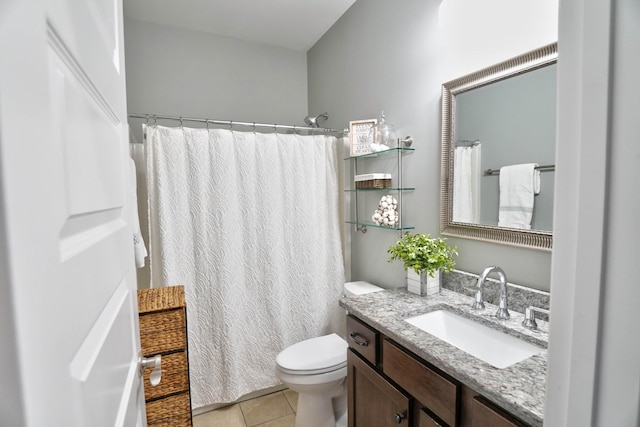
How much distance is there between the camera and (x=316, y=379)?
1.61 m

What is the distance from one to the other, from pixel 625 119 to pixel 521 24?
3.73ft

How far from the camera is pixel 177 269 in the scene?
1831mm

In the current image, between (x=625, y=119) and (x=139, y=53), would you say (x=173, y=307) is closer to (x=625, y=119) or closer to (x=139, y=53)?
(x=625, y=119)

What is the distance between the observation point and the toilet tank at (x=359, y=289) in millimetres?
1930

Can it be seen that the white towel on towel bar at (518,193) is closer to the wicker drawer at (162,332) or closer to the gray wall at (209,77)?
the wicker drawer at (162,332)

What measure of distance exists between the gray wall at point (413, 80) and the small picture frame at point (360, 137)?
0.14 m

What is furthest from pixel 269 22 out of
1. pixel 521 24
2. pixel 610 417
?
pixel 610 417

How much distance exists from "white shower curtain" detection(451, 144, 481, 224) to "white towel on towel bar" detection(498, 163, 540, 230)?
120 millimetres

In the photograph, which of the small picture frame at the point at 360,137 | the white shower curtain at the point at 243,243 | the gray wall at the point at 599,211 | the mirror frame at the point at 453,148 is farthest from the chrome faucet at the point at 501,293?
the white shower curtain at the point at 243,243

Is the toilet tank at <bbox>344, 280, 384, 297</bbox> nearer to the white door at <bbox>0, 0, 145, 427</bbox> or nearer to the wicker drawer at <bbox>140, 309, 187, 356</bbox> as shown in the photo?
the wicker drawer at <bbox>140, 309, 187, 356</bbox>

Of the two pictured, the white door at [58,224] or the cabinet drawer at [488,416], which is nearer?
the white door at [58,224]

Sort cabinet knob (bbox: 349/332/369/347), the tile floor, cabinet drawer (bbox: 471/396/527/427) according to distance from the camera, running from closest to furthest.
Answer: cabinet drawer (bbox: 471/396/527/427) < cabinet knob (bbox: 349/332/369/347) < the tile floor

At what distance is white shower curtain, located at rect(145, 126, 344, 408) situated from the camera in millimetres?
1825

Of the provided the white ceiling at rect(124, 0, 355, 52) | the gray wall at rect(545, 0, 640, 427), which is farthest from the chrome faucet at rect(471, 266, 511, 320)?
the white ceiling at rect(124, 0, 355, 52)
